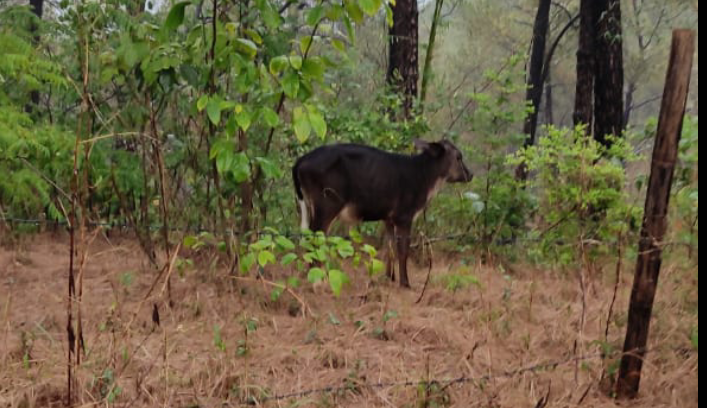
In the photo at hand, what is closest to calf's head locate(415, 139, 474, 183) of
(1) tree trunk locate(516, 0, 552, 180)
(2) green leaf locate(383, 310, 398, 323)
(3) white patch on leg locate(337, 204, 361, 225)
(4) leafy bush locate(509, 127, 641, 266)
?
(4) leafy bush locate(509, 127, 641, 266)

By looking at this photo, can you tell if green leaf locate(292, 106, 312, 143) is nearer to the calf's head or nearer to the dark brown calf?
the dark brown calf

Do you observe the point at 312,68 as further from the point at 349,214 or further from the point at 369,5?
the point at 349,214

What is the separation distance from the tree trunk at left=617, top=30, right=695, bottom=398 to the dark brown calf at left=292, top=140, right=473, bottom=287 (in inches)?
115

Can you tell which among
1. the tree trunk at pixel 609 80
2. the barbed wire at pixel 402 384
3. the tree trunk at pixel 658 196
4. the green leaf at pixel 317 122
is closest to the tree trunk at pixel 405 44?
the tree trunk at pixel 609 80

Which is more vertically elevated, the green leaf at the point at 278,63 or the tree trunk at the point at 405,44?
the tree trunk at the point at 405,44

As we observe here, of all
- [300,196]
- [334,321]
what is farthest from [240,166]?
[300,196]

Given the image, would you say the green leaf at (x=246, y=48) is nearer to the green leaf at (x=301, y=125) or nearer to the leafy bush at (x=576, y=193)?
A: the green leaf at (x=301, y=125)

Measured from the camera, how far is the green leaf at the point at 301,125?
13.0ft

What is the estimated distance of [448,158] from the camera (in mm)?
7223

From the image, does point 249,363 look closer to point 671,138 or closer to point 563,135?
point 671,138

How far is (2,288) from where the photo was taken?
19.8ft

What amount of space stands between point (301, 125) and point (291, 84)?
332mm

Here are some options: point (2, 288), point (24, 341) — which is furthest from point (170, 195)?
point (24, 341)

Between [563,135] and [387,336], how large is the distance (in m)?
3.31
